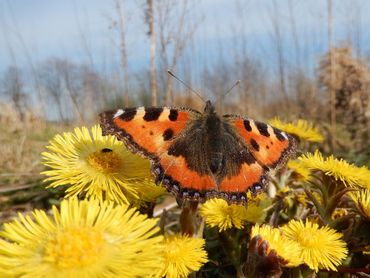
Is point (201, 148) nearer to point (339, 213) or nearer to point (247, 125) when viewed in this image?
point (247, 125)

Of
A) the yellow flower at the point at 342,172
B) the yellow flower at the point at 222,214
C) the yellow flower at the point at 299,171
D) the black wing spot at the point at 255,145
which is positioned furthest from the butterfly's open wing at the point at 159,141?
the yellow flower at the point at 299,171

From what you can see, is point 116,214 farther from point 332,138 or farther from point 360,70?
point 360,70

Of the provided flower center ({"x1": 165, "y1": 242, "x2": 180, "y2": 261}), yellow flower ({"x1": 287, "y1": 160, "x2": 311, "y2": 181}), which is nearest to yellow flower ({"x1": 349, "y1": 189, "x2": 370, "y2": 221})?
yellow flower ({"x1": 287, "y1": 160, "x2": 311, "y2": 181})

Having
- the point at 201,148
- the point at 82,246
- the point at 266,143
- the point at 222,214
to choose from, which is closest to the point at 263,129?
the point at 266,143

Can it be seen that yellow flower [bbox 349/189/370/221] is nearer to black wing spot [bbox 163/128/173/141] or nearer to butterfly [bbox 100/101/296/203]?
butterfly [bbox 100/101/296/203]

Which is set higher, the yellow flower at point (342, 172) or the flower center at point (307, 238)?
the yellow flower at point (342, 172)

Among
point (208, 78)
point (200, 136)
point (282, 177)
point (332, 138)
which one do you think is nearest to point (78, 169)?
point (200, 136)

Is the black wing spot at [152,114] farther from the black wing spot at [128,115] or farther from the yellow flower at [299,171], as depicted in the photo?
the yellow flower at [299,171]
